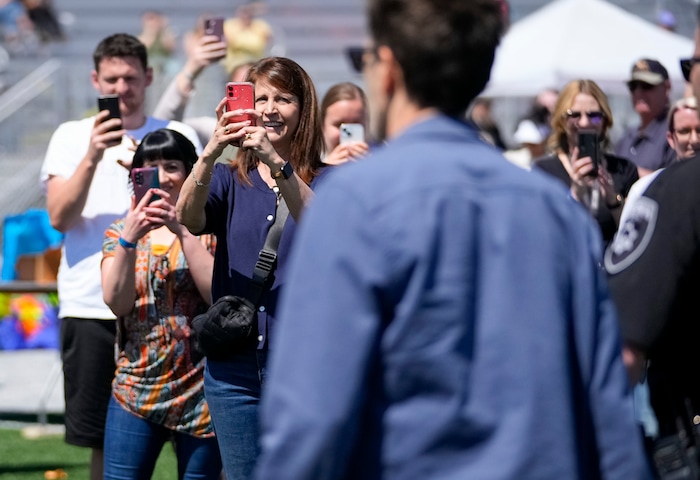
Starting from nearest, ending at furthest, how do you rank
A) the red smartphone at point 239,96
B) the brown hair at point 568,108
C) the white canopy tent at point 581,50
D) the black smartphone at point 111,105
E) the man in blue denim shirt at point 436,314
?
1. the man in blue denim shirt at point 436,314
2. the red smartphone at point 239,96
3. the black smartphone at point 111,105
4. the brown hair at point 568,108
5. the white canopy tent at point 581,50

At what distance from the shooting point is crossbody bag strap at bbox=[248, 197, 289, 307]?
4207 mm

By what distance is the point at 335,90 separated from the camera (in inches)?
267

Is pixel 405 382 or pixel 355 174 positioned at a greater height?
pixel 355 174

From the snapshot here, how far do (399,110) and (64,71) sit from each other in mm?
13323

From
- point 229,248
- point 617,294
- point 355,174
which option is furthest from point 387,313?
point 229,248

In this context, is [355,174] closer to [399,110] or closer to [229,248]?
[399,110]

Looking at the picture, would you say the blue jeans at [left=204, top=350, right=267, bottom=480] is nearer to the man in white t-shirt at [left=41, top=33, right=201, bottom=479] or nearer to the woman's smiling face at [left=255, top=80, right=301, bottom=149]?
the woman's smiling face at [left=255, top=80, right=301, bottom=149]

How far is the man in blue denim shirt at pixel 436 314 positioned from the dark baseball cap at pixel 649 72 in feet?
20.3

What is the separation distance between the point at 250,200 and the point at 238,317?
1.43ft

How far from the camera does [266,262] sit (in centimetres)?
421

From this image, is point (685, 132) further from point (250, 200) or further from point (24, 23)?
point (24, 23)

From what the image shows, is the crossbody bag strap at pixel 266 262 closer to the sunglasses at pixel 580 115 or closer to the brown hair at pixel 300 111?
the brown hair at pixel 300 111

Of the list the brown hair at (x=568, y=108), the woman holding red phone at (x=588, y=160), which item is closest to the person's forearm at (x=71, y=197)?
the woman holding red phone at (x=588, y=160)

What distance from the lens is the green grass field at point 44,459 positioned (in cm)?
741
